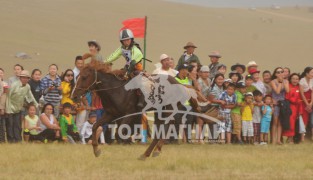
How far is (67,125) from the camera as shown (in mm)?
18266

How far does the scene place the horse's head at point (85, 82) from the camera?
14.7 metres

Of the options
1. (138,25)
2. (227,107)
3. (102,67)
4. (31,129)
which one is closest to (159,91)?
(102,67)

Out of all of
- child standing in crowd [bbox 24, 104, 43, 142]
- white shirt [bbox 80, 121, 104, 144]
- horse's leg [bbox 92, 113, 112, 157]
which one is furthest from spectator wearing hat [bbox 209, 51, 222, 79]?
horse's leg [bbox 92, 113, 112, 157]

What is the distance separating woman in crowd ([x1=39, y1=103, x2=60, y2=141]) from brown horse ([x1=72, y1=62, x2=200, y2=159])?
3.22m

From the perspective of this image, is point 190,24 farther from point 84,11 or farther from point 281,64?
point 281,64

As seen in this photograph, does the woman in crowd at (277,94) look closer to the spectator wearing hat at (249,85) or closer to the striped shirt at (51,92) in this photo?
the spectator wearing hat at (249,85)

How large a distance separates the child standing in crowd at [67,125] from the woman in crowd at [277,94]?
212 inches

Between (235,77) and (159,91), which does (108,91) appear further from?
(235,77)

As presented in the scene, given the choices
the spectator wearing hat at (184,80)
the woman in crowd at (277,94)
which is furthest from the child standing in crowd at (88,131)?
the woman in crowd at (277,94)

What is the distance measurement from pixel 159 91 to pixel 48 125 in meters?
3.45

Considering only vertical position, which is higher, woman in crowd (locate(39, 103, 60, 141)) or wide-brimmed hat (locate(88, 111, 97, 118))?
wide-brimmed hat (locate(88, 111, 97, 118))

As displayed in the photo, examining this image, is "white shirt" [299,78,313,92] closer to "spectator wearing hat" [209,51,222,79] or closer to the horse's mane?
"spectator wearing hat" [209,51,222,79]

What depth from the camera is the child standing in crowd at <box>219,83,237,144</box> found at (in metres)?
19.2

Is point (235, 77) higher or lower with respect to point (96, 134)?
higher
